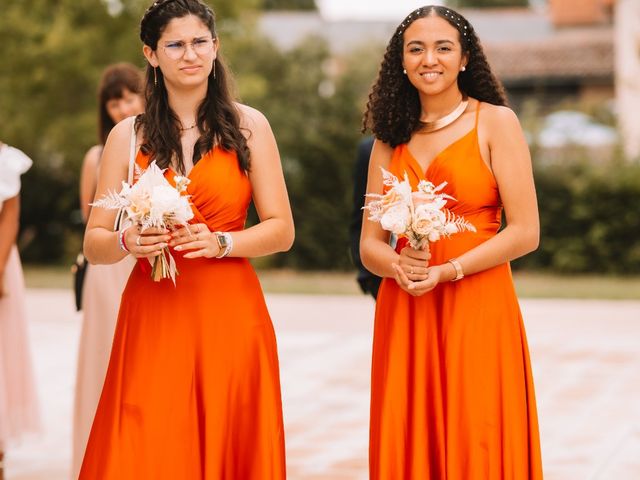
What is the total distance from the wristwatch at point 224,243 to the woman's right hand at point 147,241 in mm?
212

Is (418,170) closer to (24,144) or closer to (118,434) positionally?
(118,434)

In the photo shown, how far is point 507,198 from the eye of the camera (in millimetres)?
4430

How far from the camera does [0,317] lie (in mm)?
6586

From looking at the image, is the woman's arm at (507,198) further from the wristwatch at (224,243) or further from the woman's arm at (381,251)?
the wristwatch at (224,243)

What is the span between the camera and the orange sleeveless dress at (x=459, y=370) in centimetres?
445

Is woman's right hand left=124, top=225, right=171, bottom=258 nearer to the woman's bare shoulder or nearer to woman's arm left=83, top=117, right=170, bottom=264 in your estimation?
woman's arm left=83, top=117, right=170, bottom=264

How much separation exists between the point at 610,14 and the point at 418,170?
166 ft

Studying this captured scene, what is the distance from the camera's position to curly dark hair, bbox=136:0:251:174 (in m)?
4.39

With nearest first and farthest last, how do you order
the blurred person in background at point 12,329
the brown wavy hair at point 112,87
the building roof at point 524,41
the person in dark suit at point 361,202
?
the person in dark suit at point 361,202 < the blurred person in background at point 12,329 < the brown wavy hair at point 112,87 < the building roof at point 524,41

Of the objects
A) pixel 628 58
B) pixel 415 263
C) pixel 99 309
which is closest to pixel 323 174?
pixel 628 58

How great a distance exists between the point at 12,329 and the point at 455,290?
314cm

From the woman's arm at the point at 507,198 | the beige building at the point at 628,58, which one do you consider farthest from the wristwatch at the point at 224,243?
the beige building at the point at 628,58

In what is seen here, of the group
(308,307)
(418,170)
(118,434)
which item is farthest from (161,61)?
(308,307)

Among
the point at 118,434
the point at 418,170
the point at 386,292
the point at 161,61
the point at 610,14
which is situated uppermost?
the point at 610,14
